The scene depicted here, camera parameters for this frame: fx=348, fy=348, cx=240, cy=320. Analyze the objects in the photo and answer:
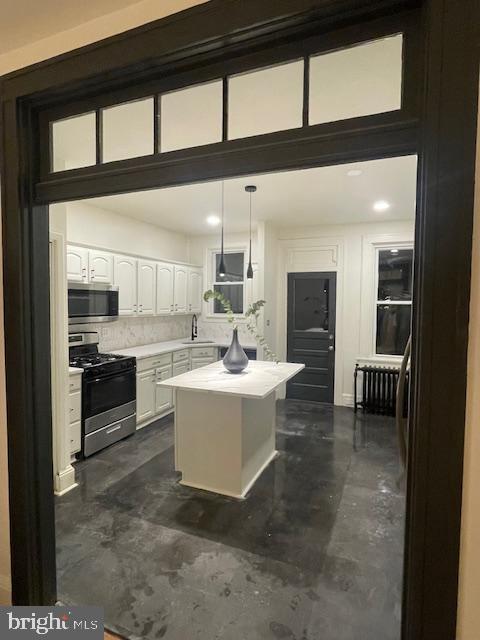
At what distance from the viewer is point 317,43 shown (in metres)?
1.11

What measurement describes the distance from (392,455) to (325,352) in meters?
2.04

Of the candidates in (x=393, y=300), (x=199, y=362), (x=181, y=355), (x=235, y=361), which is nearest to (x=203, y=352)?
(x=199, y=362)

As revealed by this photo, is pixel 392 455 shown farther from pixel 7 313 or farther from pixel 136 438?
pixel 7 313

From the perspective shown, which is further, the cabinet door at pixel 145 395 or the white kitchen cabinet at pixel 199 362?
the white kitchen cabinet at pixel 199 362

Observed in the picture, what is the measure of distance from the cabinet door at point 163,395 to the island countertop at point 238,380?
1234mm

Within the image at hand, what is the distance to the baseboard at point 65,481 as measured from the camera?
288 centimetres

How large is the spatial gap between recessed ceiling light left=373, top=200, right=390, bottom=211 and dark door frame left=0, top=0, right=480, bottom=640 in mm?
3284

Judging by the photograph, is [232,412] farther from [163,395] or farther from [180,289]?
[180,289]

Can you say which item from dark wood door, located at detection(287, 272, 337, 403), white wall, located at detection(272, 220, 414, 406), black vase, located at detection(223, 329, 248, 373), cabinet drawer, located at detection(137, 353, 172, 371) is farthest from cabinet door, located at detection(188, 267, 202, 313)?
black vase, located at detection(223, 329, 248, 373)

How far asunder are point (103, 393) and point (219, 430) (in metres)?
1.44

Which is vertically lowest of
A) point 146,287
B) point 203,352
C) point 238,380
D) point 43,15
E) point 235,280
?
point 203,352

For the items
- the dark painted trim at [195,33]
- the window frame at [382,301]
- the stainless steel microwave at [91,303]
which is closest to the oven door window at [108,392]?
the stainless steel microwave at [91,303]

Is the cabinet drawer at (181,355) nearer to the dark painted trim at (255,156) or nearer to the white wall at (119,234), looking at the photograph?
the white wall at (119,234)

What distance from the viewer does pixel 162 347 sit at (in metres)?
4.96
